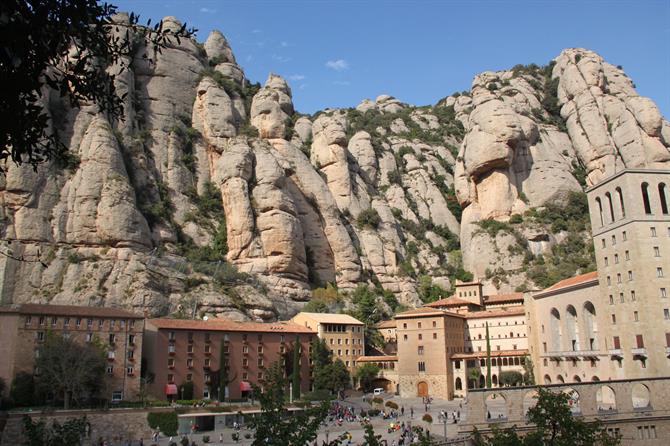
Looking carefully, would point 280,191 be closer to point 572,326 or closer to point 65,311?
point 65,311

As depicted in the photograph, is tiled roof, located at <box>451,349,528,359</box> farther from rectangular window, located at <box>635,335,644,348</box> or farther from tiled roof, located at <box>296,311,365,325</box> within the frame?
rectangular window, located at <box>635,335,644,348</box>

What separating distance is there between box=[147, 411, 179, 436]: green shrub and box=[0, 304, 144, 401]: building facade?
6.49 m

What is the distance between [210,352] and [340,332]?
18.5 metres

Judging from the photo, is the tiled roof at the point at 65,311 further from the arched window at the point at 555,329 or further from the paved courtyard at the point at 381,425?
the arched window at the point at 555,329

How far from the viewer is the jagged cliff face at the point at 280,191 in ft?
218

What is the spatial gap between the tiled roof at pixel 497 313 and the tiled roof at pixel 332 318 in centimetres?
1501

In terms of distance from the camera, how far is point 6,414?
135ft

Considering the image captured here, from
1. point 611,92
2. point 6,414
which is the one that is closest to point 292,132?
point 611,92

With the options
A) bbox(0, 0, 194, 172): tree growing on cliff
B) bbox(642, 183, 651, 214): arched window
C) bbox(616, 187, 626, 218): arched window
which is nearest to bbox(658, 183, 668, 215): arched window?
bbox(642, 183, 651, 214): arched window

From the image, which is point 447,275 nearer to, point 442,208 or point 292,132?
point 442,208

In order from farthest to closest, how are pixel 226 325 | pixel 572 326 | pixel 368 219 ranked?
pixel 368 219 → pixel 226 325 → pixel 572 326

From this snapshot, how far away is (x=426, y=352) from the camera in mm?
67562

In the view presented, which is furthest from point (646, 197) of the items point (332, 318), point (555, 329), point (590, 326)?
point (332, 318)

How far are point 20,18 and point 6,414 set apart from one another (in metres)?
39.0
